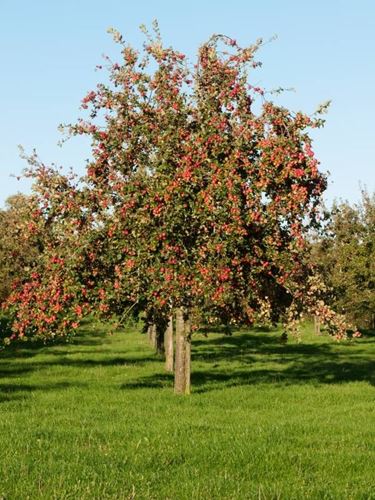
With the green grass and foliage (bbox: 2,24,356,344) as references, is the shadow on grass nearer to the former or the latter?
the green grass

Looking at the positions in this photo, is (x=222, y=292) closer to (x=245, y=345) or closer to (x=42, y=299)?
(x=42, y=299)

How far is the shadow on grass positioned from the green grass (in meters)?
0.13

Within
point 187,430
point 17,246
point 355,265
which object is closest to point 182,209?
point 187,430

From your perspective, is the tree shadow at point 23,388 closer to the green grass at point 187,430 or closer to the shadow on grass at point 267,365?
the green grass at point 187,430

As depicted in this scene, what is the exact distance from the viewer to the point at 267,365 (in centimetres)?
3853

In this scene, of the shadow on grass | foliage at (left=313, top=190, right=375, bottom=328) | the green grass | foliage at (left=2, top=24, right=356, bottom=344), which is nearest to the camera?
the green grass

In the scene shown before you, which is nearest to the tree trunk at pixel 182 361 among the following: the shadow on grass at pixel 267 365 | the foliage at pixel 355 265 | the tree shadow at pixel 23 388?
the shadow on grass at pixel 267 365

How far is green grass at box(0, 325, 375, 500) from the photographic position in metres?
11.1

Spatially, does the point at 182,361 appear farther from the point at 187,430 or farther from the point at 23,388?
the point at 187,430

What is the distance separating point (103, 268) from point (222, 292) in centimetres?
463

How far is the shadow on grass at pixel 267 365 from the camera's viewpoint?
30.5m

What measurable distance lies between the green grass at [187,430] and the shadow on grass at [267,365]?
130mm

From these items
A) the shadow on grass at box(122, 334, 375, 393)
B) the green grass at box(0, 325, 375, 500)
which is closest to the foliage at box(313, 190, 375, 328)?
the shadow on grass at box(122, 334, 375, 393)

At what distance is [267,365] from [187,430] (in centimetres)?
2216
